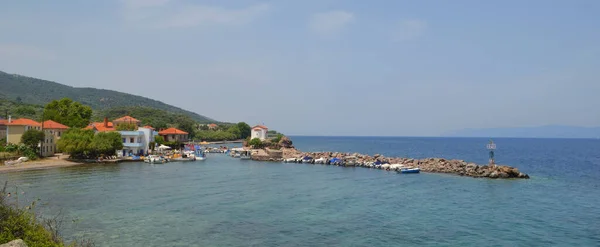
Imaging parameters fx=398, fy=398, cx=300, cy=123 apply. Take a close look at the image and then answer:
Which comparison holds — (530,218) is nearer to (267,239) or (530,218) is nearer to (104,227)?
(267,239)

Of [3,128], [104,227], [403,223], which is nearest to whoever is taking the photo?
[104,227]

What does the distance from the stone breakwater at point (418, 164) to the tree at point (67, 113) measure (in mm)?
36929

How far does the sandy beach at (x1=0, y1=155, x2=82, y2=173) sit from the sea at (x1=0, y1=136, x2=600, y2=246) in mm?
3677

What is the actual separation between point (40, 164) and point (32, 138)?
6525mm

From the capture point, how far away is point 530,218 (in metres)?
27.5

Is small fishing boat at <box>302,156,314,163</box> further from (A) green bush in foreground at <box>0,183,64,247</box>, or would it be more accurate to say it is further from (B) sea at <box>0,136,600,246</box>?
(A) green bush in foreground at <box>0,183,64,247</box>

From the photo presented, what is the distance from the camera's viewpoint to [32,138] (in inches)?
2269

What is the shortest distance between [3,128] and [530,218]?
83345mm

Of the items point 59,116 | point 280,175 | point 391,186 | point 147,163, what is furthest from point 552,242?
point 59,116

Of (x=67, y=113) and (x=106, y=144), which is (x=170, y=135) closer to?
(x=67, y=113)

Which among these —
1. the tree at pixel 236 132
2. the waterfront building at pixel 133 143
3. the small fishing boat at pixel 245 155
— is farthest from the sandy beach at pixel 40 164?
the tree at pixel 236 132

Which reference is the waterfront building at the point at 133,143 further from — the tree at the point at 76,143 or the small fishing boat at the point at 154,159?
the tree at the point at 76,143

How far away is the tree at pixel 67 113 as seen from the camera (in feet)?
255

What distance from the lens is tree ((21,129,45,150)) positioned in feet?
188
